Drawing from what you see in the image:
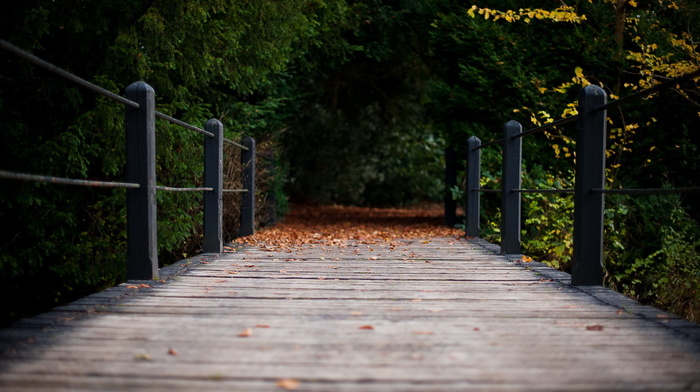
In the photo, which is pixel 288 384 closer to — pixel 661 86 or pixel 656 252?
pixel 661 86

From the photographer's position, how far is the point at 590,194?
332 centimetres

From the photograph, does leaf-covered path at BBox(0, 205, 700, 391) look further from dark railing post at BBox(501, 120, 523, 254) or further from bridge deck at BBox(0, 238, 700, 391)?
dark railing post at BBox(501, 120, 523, 254)

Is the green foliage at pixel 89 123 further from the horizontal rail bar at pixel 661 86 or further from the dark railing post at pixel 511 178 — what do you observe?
the horizontal rail bar at pixel 661 86

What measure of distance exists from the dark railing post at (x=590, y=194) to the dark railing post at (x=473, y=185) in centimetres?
318

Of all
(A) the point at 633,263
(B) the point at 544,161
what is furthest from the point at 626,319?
(B) the point at 544,161

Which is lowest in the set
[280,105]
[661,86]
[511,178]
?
[511,178]

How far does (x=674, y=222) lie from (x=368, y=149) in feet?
35.2

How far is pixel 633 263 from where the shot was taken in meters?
5.99

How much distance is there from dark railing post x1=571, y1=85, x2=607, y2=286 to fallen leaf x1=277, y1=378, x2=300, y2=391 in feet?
6.92

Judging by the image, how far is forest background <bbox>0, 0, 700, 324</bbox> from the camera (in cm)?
524

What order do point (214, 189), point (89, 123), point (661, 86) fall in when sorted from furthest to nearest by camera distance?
point (89, 123) → point (214, 189) → point (661, 86)

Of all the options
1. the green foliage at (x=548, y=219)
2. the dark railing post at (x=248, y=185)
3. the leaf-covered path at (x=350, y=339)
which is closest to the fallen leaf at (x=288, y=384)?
the leaf-covered path at (x=350, y=339)

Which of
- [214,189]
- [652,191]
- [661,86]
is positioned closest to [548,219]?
[214,189]

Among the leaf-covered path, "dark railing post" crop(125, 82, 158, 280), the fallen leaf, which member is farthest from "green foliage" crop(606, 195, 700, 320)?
the fallen leaf
